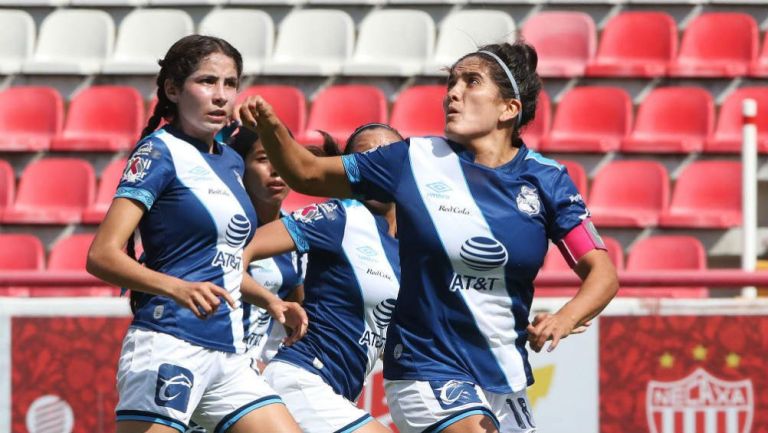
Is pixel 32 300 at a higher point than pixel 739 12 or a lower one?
lower

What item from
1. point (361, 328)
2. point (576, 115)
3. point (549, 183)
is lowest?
point (361, 328)

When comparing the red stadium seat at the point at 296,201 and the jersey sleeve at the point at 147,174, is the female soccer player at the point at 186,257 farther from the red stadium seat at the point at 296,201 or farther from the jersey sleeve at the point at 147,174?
the red stadium seat at the point at 296,201

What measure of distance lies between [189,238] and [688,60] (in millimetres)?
6738

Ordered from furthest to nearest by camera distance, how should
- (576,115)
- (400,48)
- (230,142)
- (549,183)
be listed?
(400,48)
(576,115)
(230,142)
(549,183)

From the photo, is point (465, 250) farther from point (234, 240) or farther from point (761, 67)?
point (761, 67)

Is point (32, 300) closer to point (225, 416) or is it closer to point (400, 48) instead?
point (225, 416)

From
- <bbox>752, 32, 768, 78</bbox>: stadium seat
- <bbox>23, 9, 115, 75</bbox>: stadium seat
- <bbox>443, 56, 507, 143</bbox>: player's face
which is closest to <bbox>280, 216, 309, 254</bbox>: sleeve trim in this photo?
<bbox>443, 56, 507, 143</bbox>: player's face

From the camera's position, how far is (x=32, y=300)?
6.78 meters

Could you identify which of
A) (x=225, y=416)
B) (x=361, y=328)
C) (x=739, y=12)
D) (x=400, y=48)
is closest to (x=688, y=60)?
(x=739, y=12)

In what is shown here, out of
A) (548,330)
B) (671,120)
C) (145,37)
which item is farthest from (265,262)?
(145,37)

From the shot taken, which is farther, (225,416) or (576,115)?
(576,115)

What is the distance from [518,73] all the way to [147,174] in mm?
1253

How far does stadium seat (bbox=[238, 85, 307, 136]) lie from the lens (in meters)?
10.3

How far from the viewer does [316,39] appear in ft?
36.8
